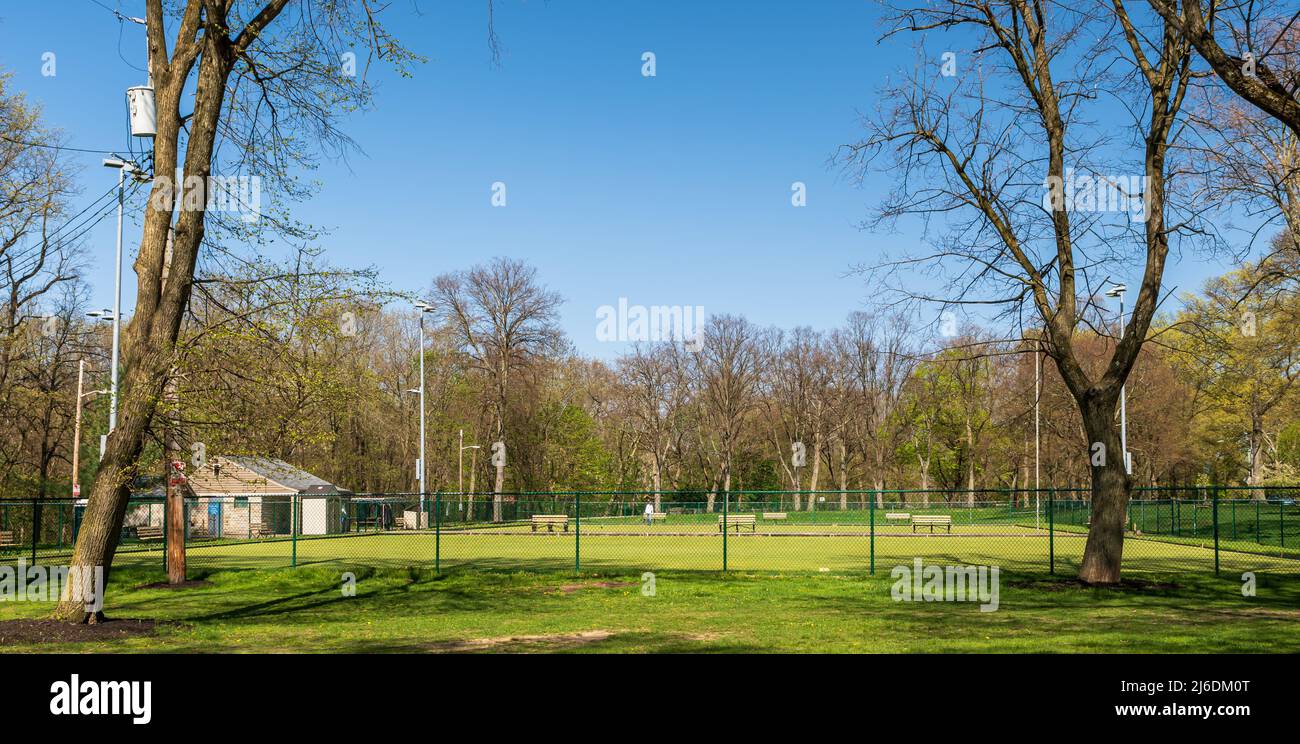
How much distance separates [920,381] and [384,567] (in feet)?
217

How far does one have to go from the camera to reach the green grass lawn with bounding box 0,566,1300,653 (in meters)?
11.9

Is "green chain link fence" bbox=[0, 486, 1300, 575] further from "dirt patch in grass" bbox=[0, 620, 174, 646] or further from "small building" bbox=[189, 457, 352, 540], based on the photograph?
"dirt patch in grass" bbox=[0, 620, 174, 646]

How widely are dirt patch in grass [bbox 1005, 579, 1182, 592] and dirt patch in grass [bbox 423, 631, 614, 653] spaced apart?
988cm

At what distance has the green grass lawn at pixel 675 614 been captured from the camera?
469 inches

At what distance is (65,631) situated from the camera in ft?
41.0

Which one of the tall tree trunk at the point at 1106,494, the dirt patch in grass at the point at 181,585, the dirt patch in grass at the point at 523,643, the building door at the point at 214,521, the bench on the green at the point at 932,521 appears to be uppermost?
the tall tree trunk at the point at 1106,494

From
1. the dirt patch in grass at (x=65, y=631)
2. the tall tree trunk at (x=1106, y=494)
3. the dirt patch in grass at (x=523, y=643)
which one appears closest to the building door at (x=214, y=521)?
the dirt patch in grass at (x=65, y=631)

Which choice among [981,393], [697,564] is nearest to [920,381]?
[981,393]

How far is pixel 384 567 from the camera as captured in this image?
80.7 feet

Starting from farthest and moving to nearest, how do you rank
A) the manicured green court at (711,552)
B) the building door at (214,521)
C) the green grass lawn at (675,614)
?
1. the building door at (214,521)
2. the manicured green court at (711,552)
3. the green grass lawn at (675,614)

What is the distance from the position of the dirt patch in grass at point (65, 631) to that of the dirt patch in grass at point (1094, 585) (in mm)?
15646

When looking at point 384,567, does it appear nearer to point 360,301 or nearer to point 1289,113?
point 360,301

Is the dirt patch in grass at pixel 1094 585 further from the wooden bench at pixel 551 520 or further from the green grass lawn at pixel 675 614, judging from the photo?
the wooden bench at pixel 551 520

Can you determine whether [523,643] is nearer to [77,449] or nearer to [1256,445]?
[77,449]
